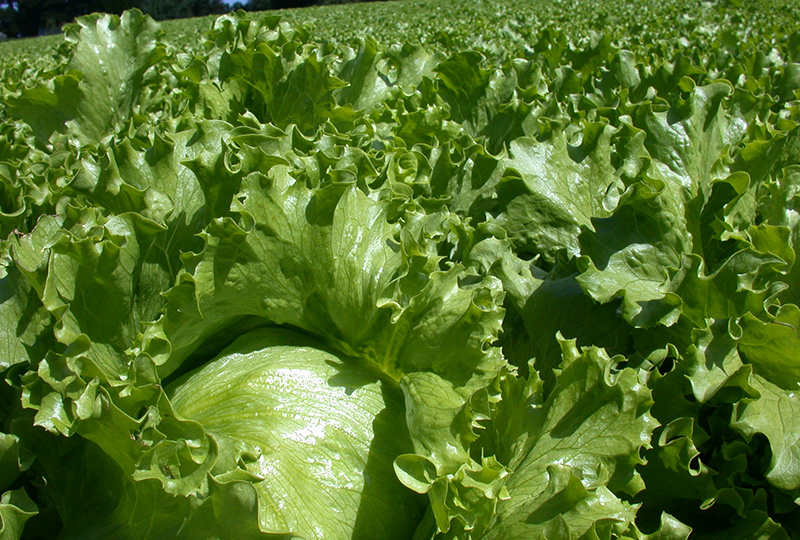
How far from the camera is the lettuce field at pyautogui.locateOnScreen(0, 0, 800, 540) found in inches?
66.4

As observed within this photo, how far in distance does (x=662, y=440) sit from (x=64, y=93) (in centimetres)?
354

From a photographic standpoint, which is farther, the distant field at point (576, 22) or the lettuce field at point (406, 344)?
the distant field at point (576, 22)

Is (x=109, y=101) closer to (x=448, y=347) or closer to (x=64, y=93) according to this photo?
(x=64, y=93)

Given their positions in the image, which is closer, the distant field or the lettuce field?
the lettuce field

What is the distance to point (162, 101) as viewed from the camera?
4.27m

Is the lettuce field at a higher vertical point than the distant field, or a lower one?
higher

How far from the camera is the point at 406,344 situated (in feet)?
6.42

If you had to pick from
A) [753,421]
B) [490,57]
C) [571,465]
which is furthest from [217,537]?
[490,57]

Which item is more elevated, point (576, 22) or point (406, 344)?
point (406, 344)

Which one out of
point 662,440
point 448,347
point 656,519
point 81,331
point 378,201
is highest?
point 378,201

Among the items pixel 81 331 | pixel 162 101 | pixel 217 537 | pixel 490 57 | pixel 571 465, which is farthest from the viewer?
pixel 490 57

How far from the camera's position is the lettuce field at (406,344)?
66.4 inches

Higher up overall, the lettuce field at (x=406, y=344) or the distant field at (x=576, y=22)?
the lettuce field at (x=406, y=344)

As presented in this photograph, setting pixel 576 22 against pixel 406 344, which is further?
pixel 576 22
